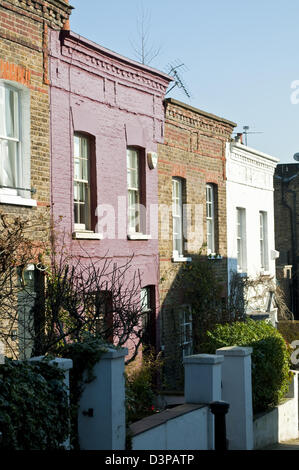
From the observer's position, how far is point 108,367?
8914mm

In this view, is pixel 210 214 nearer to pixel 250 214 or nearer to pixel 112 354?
pixel 250 214

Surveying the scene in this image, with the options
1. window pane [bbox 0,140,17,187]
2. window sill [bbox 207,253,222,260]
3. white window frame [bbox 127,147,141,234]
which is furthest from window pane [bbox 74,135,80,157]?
window sill [bbox 207,253,222,260]

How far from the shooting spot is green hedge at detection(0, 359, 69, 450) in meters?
7.18

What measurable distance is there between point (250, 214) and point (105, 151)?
30.4ft

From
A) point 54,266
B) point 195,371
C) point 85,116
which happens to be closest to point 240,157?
point 85,116

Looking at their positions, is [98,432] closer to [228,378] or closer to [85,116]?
[228,378]

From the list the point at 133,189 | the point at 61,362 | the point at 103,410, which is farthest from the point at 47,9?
the point at 103,410

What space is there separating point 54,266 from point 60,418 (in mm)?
5629

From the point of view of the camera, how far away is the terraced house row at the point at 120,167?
13.1m

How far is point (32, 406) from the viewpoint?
744 centimetres

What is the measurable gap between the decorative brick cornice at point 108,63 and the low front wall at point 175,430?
7.04 metres

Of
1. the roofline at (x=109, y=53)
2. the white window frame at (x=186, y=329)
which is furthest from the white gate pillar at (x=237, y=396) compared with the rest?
the roofline at (x=109, y=53)

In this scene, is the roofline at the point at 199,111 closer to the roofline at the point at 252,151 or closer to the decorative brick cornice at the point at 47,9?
the roofline at the point at 252,151

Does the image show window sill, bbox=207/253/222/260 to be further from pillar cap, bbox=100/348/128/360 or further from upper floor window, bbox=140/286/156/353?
pillar cap, bbox=100/348/128/360
